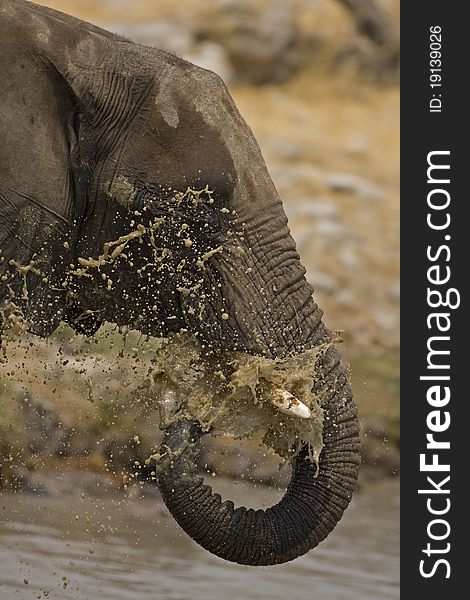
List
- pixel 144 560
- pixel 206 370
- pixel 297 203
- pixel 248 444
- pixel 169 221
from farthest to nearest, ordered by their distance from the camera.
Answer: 1. pixel 297 203
2. pixel 248 444
3. pixel 144 560
4. pixel 206 370
5. pixel 169 221

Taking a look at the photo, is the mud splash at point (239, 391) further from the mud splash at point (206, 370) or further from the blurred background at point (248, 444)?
the blurred background at point (248, 444)

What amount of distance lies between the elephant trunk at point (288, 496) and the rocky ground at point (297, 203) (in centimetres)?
360

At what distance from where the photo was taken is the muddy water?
23.5 feet

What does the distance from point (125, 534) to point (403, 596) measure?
62.5 inches

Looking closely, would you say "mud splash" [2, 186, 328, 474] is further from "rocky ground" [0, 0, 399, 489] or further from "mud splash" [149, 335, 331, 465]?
"rocky ground" [0, 0, 399, 489]

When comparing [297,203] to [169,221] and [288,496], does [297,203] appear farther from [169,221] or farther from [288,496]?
[169,221]

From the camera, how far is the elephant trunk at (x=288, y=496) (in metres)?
5.13

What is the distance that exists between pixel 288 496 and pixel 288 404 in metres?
0.36

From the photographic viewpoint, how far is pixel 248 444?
32.3ft

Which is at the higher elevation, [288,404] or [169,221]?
[169,221]

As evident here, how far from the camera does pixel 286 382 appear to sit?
505 centimetres

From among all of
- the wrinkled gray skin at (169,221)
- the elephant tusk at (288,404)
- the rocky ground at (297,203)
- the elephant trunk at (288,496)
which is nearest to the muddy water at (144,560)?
the rocky ground at (297,203)

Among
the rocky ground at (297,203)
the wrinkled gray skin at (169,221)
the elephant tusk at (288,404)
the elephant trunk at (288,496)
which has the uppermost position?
the rocky ground at (297,203)

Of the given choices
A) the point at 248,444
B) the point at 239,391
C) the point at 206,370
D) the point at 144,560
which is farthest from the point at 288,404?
the point at 248,444
